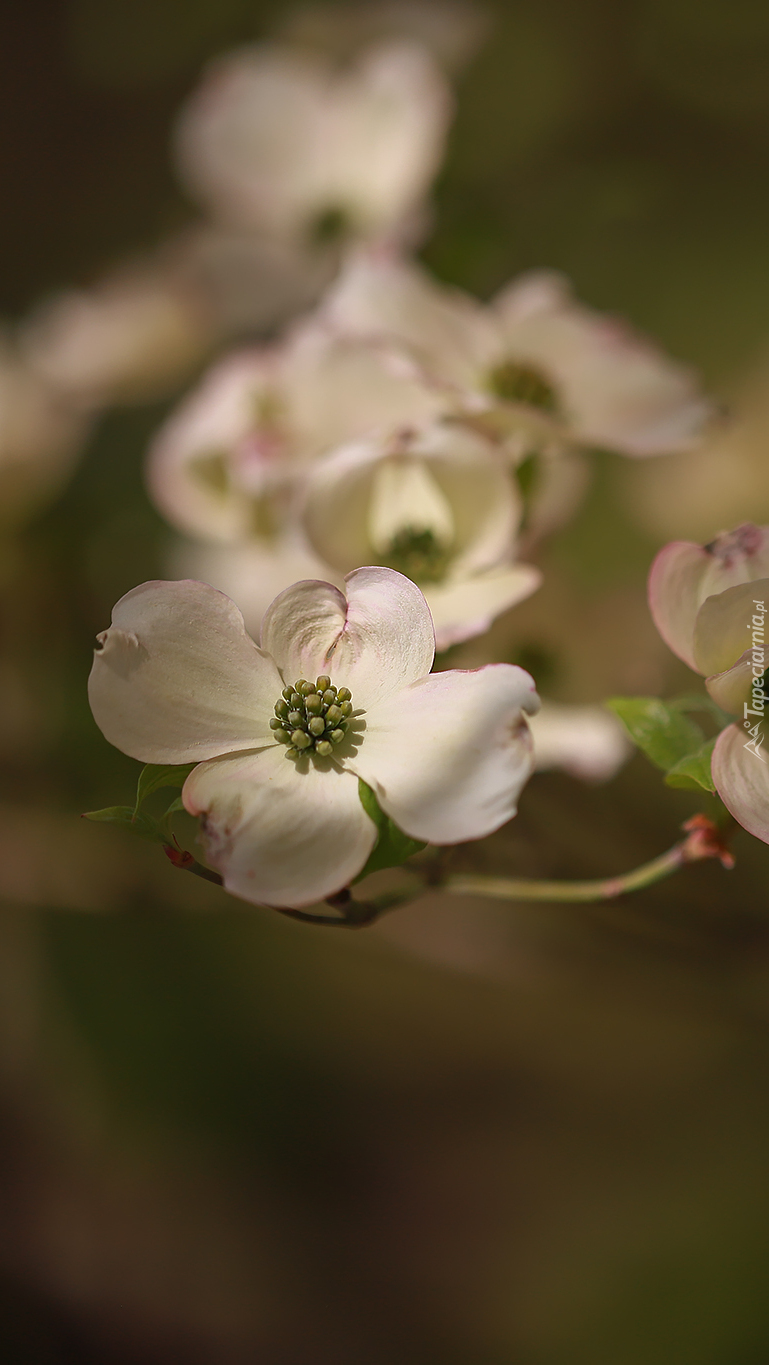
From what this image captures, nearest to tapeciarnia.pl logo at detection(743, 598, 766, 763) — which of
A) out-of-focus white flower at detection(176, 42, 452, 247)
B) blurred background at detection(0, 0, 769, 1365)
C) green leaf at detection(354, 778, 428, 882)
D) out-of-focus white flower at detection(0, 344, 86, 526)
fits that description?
green leaf at detection(354, 778, 428, 882)

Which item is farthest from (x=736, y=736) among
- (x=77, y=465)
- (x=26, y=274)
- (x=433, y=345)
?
(x=26, y=274)

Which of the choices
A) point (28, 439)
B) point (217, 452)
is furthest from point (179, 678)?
point (28, 439)

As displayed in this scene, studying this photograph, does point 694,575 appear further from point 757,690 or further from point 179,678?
point 179,678

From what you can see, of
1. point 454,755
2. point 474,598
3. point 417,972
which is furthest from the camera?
point 417,972

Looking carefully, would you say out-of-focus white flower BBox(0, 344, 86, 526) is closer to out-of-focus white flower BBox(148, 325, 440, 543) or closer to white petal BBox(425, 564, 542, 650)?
out-of-focus white flower BBox(148, 325, 440, 543)

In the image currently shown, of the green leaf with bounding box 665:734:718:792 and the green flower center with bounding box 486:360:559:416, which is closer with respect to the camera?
the green leaf with bounding box 665:734:718:792
